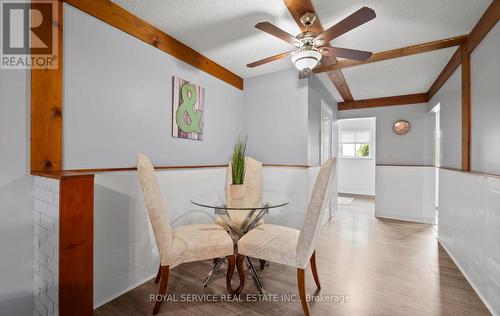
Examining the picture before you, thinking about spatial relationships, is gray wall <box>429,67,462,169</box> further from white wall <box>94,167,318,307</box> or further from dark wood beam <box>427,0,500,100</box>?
white wall <box>94,167,318,307</box>

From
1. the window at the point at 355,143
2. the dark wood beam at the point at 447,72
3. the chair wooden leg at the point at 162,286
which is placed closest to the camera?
the chair wooden leg at the point at 162,286

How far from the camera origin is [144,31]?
6.55 ft

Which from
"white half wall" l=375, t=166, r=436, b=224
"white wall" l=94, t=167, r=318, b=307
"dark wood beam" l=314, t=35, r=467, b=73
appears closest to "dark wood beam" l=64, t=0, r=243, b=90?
"white wall" l=94, t=167, r=318, b=307

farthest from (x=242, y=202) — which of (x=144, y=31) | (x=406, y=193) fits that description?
(x=406, y=193)

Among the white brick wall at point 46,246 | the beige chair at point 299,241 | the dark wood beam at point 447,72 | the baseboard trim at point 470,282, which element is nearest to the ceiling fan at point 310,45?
the beige chair at point 299,241

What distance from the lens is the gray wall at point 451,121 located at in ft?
8.33

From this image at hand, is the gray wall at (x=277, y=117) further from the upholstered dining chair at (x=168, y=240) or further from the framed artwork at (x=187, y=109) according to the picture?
the upholstered dining chair at (x=168, y=240)

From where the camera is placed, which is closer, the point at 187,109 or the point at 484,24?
the point at 484,24

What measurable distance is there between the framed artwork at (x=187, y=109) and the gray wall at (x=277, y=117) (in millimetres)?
933

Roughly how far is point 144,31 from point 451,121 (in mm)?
3692

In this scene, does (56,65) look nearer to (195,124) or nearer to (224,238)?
(195,124)

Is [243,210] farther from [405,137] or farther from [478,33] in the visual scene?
[405,137]

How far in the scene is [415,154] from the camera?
4191 mm

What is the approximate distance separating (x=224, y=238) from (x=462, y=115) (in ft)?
9.31
